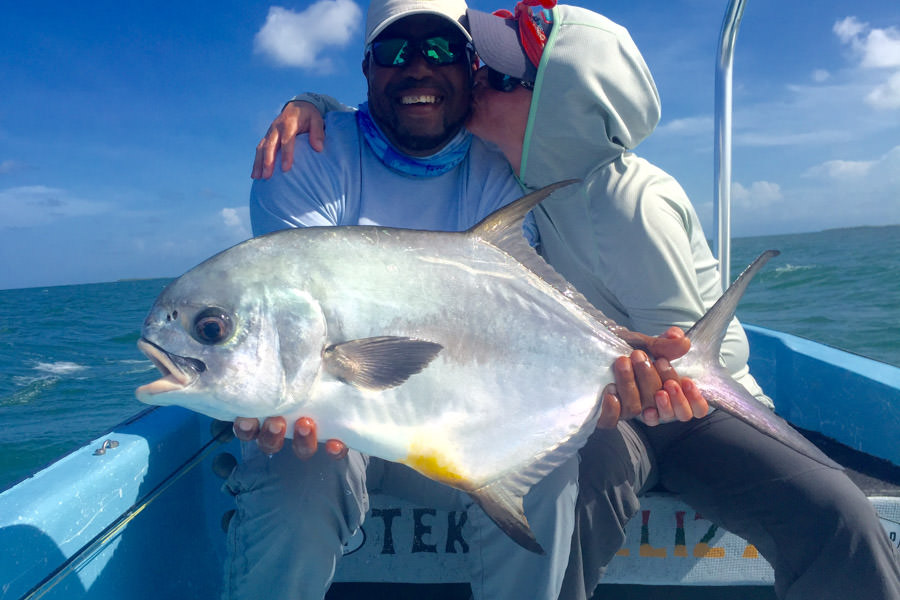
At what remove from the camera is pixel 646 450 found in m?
2.09

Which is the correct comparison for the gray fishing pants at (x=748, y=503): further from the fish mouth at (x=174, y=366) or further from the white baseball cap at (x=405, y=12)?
the white baseball cap at (x=405, y=12)

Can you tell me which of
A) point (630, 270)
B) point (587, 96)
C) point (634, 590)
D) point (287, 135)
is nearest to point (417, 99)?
point (287, 135)

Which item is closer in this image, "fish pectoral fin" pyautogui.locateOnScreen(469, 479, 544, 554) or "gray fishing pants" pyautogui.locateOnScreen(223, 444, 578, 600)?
"fish pectoral fin" pyautogui.locateOnScreen(469, 479, 544, 554)

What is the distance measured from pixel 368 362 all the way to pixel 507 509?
0.52 m

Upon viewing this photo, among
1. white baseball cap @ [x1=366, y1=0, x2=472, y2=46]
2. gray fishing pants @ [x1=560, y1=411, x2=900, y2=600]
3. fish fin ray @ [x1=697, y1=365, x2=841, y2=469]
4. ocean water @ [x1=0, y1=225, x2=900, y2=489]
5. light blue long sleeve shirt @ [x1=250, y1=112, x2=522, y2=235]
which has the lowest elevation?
ocean water @ [x1=0, y1=225, x2=900, y2=489]

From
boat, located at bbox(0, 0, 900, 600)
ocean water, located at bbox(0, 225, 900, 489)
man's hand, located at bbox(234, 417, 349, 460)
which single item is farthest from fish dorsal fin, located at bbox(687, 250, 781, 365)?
ocean water, located at bbox(0, 225, 900, 489)

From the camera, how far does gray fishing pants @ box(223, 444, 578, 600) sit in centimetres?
163

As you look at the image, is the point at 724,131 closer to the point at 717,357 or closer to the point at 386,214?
the point at 717,357

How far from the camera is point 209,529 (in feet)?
8.23

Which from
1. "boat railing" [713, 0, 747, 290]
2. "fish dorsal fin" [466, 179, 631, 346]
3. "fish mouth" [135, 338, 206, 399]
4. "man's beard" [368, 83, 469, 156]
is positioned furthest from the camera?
"boat railing" [713, 0, 747, 290]

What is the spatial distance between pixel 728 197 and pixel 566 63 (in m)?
1.48

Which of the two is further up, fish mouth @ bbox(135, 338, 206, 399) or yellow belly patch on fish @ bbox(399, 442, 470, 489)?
fish mouth @ bbox(135, 338, 206, 399)

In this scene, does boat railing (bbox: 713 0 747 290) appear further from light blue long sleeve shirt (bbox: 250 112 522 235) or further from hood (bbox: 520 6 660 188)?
light blue long sleeve shirt (bbox: 250 112 522 235)

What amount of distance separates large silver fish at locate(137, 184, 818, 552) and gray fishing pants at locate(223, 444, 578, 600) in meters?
0.22
